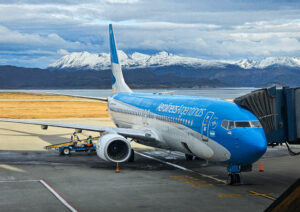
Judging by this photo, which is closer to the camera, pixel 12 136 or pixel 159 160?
pixel 159 160

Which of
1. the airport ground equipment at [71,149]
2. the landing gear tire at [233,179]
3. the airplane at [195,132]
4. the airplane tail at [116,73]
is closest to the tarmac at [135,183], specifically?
the landing gear tire at [233,179]

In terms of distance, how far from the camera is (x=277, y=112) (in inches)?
811

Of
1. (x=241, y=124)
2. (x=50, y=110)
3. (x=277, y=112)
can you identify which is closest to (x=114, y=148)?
(x=241, y=124)

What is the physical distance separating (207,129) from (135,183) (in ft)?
15.2

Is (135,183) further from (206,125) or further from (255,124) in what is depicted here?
(255,124)

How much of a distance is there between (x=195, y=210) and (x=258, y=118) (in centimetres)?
646

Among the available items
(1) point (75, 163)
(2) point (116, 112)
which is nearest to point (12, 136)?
(2) point (116, 112)

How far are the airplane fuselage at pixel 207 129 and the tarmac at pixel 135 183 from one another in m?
1.64

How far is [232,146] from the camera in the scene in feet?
62.7

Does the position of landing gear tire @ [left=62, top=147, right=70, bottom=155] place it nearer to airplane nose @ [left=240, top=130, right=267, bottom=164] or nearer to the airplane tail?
the airplane tail

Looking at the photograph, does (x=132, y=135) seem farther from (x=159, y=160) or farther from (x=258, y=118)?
(x=258, y=118)

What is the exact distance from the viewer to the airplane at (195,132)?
1911cm

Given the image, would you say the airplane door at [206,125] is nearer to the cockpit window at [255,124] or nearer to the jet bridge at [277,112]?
the jet bridge at [277,112]

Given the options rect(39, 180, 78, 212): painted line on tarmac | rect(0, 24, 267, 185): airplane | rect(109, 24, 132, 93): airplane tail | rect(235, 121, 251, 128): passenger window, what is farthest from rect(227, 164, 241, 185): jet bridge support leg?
rect(109, 24, 132, 93): airplane tail
